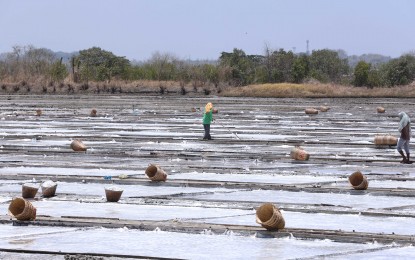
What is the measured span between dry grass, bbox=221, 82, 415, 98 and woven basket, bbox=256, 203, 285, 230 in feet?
177

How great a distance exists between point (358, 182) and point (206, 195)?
2.44 meters

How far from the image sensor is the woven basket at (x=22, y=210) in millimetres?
12102

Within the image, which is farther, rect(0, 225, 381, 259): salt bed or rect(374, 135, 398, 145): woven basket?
rect(374, 135, 398, 145): woven basket

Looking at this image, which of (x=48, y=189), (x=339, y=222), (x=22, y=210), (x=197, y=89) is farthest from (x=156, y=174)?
(x=197, y=89)

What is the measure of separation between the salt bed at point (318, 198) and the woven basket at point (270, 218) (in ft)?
7.29

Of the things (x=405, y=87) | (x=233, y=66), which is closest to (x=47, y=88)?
(x=233, y=66)

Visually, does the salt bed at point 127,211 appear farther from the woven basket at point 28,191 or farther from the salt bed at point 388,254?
the salt bed at point 388,254

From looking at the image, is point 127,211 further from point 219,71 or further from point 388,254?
point 219,71

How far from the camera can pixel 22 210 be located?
40.1 ft

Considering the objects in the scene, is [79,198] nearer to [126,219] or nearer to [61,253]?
[126,219]

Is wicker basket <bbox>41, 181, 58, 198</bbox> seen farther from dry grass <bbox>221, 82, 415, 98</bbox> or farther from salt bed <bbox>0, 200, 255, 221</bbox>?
dry grass <bbox>221, 82, 415, 98</bbox>

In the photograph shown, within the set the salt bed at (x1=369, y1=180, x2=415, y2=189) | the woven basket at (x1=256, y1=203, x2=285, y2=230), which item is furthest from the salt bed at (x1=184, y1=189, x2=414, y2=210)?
the woven basket at (x1=256, y1=203, x2=285, y2=230)

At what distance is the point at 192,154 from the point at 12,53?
312ft

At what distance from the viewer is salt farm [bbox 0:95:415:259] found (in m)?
10.6
